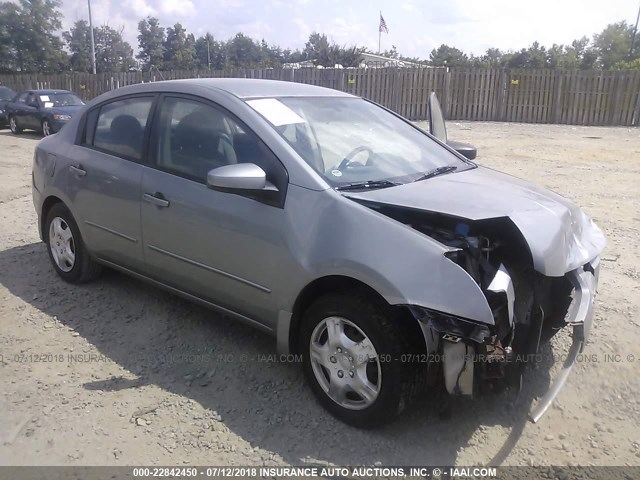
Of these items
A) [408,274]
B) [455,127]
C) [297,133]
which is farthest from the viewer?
[455,127]

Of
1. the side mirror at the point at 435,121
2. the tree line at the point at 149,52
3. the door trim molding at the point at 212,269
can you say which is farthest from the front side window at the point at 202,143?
the tree line at the point at 149,52

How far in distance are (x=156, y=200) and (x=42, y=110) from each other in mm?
15244

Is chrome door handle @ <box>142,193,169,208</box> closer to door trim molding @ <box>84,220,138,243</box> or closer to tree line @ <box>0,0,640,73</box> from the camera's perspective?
door trim molding @ <box>84,220,138,243</box>

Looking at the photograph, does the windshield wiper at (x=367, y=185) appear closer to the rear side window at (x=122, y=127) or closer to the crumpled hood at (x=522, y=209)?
the crumpled hood at (x=522, y=209)

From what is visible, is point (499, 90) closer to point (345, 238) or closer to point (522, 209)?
point (522, 209)

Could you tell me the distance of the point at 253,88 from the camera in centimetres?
374

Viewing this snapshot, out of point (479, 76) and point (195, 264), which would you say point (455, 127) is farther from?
point (195, 264)

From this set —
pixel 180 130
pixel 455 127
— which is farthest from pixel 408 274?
pixel 455 127

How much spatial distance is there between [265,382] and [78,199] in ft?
7.32

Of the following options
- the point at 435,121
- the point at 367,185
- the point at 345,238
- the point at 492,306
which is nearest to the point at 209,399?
the point at 345,238

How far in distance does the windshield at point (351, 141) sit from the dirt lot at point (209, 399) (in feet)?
4.31

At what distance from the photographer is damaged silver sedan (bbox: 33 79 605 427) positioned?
8.82 feet

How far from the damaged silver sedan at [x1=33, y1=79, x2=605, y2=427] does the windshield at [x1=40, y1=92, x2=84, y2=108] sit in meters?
14.7

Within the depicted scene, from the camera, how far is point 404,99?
21.8 metres
